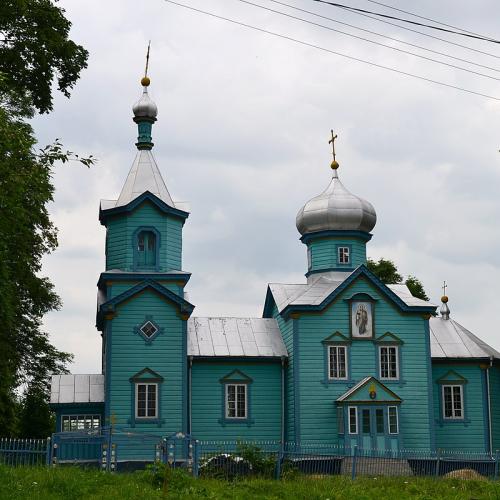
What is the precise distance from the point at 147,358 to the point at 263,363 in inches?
148

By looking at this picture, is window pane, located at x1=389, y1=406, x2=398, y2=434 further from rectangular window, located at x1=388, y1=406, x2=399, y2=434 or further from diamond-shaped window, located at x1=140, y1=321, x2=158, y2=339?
diamond-shaped window, located at x1=140, y1=321, x2=158, y2=339

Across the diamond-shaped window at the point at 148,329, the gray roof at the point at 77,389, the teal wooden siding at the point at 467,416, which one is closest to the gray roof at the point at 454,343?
the teal wooden siding at the point at 467,416

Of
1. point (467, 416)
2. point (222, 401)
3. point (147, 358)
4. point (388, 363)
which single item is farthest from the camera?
point (467, 416)

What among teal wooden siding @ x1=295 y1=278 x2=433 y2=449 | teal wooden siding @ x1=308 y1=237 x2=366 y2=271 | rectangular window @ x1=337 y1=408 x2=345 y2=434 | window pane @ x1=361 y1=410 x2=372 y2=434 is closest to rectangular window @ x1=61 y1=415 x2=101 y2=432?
teal wooden siding @ x1=295 y1=278 x2=433 y2=449

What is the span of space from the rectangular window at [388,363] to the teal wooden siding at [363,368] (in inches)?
7.0

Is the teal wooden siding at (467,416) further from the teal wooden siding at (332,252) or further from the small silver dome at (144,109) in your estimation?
the small silver dome at (144,109)

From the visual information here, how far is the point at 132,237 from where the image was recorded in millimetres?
28812

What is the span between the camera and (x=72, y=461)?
77.7 ft

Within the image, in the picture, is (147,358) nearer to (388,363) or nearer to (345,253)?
(388,363)

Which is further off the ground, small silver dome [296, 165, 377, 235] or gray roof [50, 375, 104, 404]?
small silver dome [296, 165, 377, 235]

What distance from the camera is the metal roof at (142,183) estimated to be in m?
29.4

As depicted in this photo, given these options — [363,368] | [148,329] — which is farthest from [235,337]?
[363,368]

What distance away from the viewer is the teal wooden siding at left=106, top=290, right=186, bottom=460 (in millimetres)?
26938

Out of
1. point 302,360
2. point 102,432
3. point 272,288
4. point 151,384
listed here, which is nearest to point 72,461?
point 102,432
